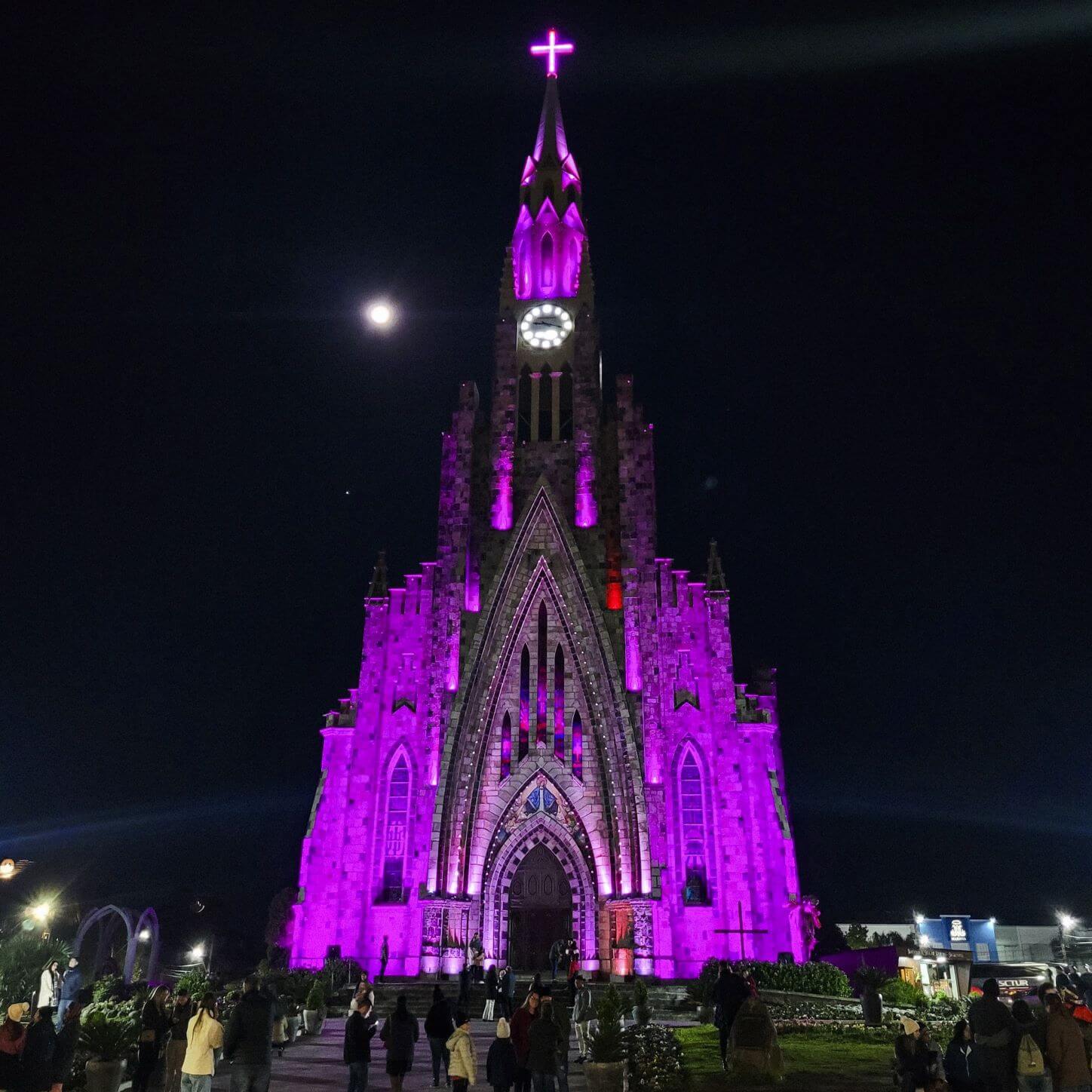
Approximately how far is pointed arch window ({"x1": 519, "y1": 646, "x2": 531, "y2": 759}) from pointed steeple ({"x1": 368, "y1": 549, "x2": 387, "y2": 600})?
758cm

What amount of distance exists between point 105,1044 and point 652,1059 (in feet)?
26.8

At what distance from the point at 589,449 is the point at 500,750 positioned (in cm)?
Answer: 1542

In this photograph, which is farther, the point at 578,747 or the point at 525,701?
the point at 525,701

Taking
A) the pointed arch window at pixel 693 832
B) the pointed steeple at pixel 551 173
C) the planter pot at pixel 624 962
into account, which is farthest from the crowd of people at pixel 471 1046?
the pointed steeple at pixel 551 173

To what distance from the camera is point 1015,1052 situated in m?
10.0

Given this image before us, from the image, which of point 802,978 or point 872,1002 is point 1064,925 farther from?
point 872,1002

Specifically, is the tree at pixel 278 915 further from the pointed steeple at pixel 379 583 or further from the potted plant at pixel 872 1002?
the potted plant at pixel 872 1002

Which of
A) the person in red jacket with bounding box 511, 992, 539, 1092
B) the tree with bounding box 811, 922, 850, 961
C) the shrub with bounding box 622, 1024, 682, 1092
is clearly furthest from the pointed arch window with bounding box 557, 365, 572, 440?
the tree with bounding box 811, 922, 850, 961

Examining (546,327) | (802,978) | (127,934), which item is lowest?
(802,978)

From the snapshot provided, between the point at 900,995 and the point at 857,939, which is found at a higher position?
the point at 857,939

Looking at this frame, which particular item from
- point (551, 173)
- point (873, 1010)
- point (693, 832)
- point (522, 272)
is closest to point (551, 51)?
point (551, 173)

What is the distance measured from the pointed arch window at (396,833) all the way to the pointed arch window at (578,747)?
7.51 m

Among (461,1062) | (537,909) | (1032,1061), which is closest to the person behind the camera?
(1032,1061)

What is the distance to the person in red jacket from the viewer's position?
11.5m
